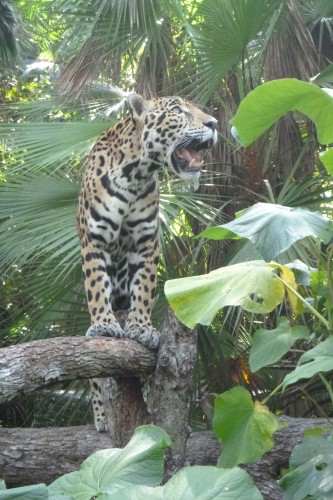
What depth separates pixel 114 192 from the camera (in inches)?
215

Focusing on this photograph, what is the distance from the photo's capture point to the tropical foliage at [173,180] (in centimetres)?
673

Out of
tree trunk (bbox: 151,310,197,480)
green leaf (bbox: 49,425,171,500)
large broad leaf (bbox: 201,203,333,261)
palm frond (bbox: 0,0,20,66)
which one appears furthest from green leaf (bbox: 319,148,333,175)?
palm frond (bbox: 0,0,20,66)

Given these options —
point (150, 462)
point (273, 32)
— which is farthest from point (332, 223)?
point (273, 32)

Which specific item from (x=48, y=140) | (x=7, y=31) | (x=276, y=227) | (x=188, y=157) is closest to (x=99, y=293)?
(x=188, y=157)

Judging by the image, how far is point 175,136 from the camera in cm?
558

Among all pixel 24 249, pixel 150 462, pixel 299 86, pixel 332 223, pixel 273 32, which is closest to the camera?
pixel 150 462

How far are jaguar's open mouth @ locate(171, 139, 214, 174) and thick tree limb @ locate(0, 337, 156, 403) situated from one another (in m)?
1.22

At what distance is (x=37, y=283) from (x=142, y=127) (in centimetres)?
234

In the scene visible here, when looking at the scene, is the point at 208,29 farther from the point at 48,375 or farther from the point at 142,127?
the point at 48,375

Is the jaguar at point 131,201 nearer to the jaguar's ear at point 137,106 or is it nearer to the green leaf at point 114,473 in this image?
the jaguar's ear at point 137,106

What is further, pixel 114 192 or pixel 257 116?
pixel 114 192

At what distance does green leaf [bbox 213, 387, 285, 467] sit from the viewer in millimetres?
3773

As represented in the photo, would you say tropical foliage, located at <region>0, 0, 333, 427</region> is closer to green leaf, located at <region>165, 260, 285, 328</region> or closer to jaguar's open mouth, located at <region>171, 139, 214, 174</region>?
jaguar's open mouth, located at <region>171, 139, 214, 174</region>

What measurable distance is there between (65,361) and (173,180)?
11.5 ft
